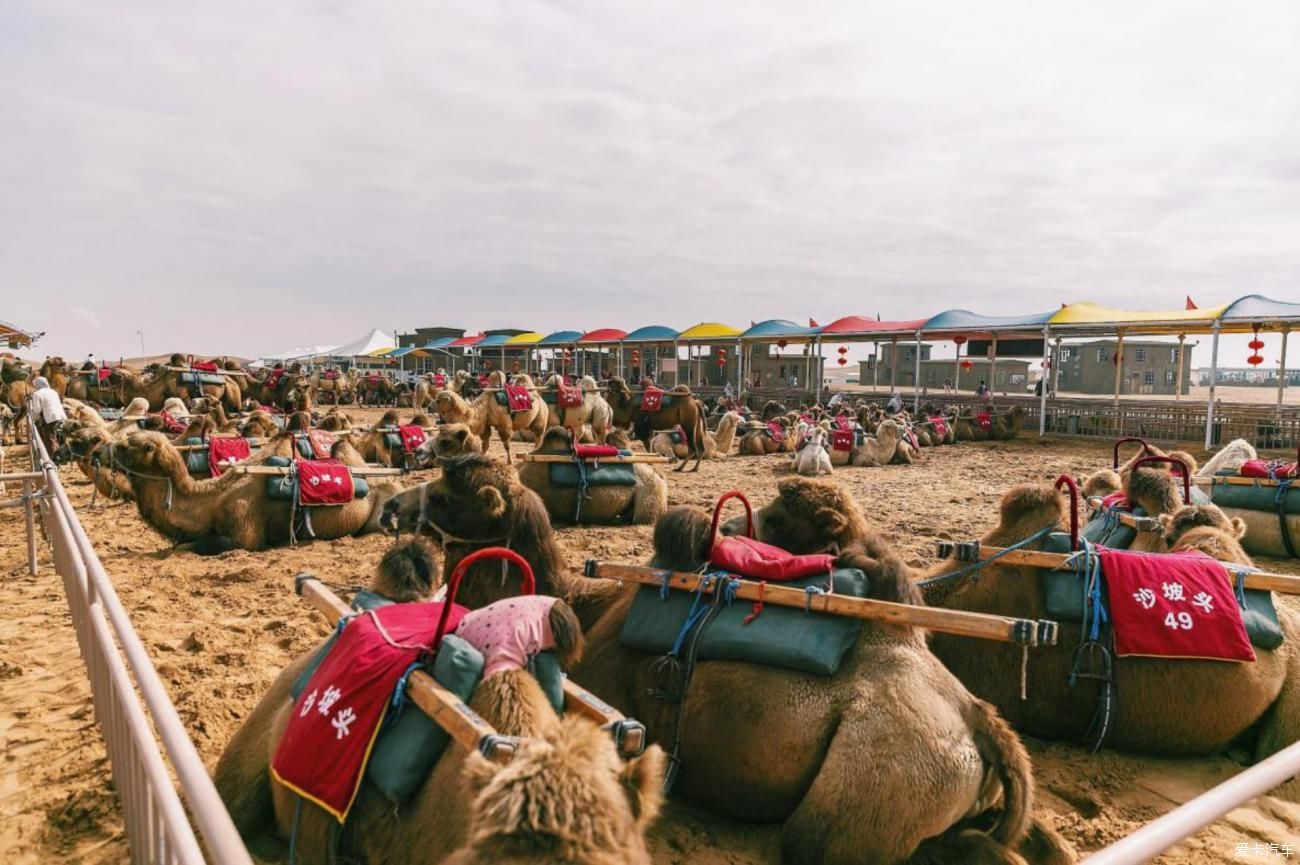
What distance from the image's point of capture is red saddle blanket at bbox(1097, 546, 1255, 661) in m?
3.61

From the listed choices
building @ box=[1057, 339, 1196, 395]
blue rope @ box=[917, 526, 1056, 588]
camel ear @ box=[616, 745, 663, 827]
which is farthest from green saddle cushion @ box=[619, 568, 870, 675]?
building @ box=[1057, 339, 1196, 395]

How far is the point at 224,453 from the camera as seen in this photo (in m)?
9.26

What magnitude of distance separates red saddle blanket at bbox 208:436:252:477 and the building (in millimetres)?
47637

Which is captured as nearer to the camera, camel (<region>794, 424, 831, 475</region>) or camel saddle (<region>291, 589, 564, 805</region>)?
camel saddle (<region>291, 589, 564, 805</region>)

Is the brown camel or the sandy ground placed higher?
the brown camel

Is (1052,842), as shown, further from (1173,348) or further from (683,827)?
(1173,348)

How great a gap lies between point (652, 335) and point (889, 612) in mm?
32233

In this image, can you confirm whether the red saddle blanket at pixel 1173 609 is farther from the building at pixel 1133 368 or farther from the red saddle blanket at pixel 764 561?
the building at pixel 1133 368

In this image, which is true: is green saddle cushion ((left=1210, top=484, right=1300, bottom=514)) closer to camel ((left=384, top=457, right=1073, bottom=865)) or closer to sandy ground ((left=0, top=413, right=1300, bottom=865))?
sandy ground ((left=0, top=413, right=1300, bottom=865))

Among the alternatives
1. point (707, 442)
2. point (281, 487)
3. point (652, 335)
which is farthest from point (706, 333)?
point (281, 487)

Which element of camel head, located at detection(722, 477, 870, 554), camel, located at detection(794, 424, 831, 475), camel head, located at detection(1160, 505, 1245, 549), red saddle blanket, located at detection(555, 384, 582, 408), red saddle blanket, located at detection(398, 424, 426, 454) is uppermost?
red saddle blanket, located at detection(555, 384, 582, 408)

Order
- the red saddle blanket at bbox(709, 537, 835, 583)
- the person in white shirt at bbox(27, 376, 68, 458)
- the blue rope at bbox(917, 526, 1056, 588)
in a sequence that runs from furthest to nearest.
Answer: the person in white shirt at bbox(27, 376, 68, 458), the blue rope at bbox(917, 526, 1056, 588), the red saddle blanket at bbox(709, 537, 835, 583)

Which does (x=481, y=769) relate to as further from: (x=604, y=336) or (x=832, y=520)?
(x=604, y=336)

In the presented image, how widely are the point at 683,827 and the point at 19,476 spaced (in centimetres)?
611
